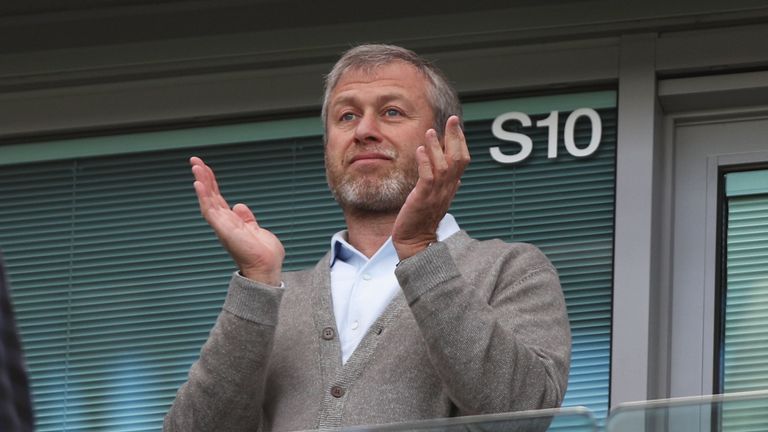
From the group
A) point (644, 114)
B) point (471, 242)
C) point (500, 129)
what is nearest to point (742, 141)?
point (644, 114)

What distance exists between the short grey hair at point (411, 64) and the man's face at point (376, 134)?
1cm

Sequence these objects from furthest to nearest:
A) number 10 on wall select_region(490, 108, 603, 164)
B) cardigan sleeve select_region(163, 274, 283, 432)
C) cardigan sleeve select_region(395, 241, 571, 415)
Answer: number 10 on wall select_region(490, 108, 603, 164) → cardigan sleeve select_region(163, 274, 283, 432) → cardigan sleeve select_region(395, 241, 571, 415)

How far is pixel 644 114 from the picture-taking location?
534 cm

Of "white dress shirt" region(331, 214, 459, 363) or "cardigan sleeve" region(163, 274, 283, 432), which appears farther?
"white dress shirt" region(331, 214, 459, 363)

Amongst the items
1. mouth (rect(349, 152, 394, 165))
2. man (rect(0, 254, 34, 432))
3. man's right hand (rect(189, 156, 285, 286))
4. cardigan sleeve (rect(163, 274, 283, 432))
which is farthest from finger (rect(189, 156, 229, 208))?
man (rect(0, 254, 34, 432))

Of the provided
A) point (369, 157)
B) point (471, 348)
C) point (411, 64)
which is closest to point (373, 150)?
point (369, 157)

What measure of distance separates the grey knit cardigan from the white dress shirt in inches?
1.1

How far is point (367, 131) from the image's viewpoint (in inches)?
171

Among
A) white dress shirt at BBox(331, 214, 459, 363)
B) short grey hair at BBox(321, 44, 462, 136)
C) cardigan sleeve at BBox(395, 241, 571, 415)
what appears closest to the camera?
cardigan sleeve at BBox(395, 241, 571, 415)

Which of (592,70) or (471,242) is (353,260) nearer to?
(471,242)

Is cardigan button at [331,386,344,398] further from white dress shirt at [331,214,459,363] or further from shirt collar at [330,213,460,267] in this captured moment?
shirt collar at [330,213,460,267]

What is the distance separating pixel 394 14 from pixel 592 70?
2.02 feet

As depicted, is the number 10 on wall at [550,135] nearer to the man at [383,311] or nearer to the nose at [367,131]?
the man at [383,311]

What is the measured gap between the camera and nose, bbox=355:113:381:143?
4355 mm
